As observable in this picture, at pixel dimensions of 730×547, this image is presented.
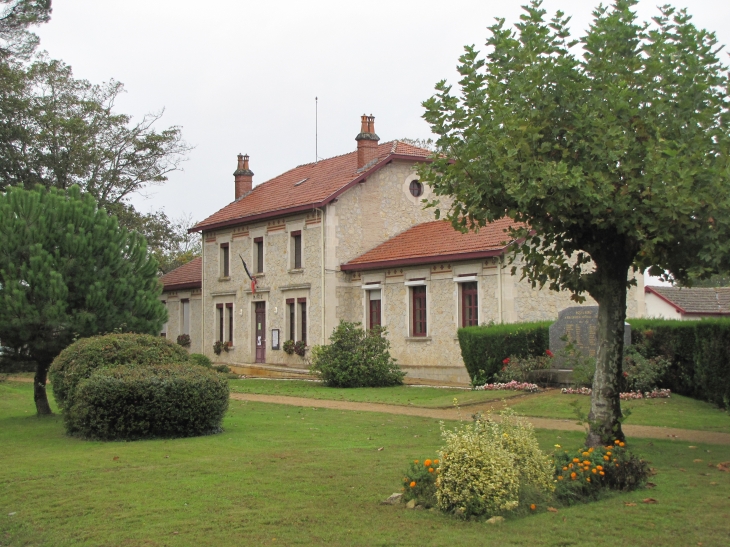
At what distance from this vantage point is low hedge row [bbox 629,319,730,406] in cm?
1625

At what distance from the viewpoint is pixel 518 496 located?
7441 millimetres

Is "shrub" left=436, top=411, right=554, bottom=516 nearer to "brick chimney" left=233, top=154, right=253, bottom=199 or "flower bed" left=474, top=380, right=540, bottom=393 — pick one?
"flower bed" left=474, top=380, right=540, bottom=393

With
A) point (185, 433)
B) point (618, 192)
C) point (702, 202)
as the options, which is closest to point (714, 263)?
point (702, 202)

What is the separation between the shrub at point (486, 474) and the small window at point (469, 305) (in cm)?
1720

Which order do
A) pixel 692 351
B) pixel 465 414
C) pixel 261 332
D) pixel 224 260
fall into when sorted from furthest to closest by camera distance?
pixel 224 260
pixel 261 332
pixel 692 351
pixel 465 414

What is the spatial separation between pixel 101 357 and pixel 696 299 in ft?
116

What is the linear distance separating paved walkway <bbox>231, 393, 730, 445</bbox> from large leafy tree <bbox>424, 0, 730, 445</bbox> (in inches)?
92.7

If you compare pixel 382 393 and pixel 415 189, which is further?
pixel 415 189

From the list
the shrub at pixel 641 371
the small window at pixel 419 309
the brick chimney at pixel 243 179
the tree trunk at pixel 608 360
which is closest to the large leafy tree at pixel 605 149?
the tree trunk at pixel 608 360

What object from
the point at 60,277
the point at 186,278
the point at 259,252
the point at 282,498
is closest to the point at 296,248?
the point at 259,252

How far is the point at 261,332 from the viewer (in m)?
33.2

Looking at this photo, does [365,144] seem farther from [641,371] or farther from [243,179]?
[641,371]

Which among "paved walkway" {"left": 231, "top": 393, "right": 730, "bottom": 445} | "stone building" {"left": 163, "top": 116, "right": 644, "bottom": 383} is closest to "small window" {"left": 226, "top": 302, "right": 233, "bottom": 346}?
"stone building" {"left": 163, "top": 116, "right": 644, "bottom": 383}

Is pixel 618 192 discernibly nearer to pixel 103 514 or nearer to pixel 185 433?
pixel 103 514
